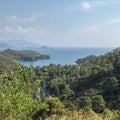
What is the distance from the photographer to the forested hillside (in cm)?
496

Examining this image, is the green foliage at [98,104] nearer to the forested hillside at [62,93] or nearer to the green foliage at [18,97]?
the forested hillside at [62,93]

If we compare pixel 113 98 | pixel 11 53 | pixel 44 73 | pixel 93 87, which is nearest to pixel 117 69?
pixel 93 87

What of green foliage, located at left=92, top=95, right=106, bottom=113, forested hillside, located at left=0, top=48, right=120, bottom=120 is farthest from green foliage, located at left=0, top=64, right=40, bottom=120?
green foliage, located at left=92, top=95, right=106, bottom=113

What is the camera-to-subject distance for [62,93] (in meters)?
57.8

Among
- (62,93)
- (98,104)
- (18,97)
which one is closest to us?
(18,97)

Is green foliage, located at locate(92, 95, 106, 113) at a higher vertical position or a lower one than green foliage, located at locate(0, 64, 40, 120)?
lower

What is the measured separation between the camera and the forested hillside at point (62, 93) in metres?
4.96

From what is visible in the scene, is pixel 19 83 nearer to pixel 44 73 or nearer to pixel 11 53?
pixel 44 73

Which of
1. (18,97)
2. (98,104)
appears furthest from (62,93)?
(18,97)

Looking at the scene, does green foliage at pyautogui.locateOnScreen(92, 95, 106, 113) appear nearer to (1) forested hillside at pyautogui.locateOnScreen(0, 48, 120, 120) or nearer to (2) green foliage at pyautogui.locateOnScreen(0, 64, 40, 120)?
(1) forested hillside at pyautogui.locateOnScreen(0, 48, 120, 120)

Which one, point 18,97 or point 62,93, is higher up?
point 18,97

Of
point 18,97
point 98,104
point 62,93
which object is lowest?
point 62,93

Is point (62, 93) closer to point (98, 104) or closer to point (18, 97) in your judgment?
point (98, 104)

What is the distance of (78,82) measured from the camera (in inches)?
2260
